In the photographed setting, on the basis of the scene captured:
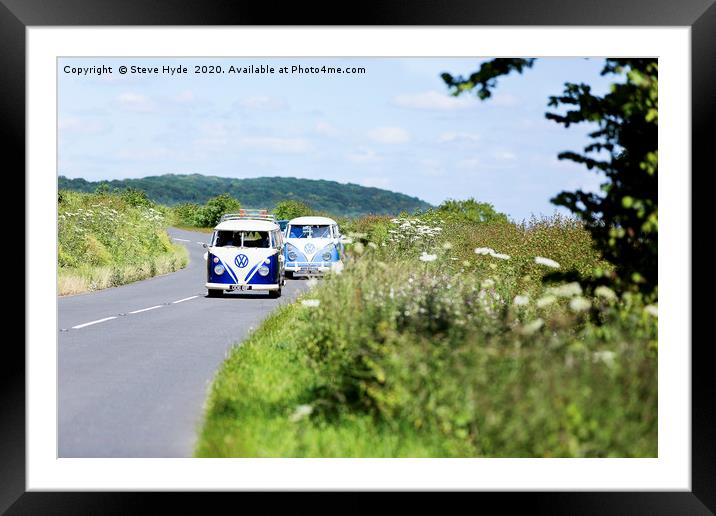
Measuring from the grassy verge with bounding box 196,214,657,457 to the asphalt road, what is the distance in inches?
17.7

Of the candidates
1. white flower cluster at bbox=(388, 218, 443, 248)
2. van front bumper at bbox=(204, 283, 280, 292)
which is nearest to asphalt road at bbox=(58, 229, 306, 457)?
van front bumper at bbox=(204, 283, 280, 292)

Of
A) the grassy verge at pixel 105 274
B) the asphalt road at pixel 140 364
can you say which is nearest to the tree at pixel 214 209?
the grassy verge at pixel 105 274

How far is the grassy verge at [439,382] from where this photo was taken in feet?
20.9

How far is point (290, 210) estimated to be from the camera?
39.0 meters

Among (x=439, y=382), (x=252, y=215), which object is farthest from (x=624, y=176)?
(x=252, y=215)

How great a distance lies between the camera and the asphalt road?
7.96 m

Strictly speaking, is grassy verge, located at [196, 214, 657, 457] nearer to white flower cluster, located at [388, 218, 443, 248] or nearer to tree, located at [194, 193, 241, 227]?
white flower cluster, located at [388, 218, 443, 248]

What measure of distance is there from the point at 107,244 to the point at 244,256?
27.6 feet

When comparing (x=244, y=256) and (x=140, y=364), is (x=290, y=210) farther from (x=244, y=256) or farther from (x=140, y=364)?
(x=140, y=364)
